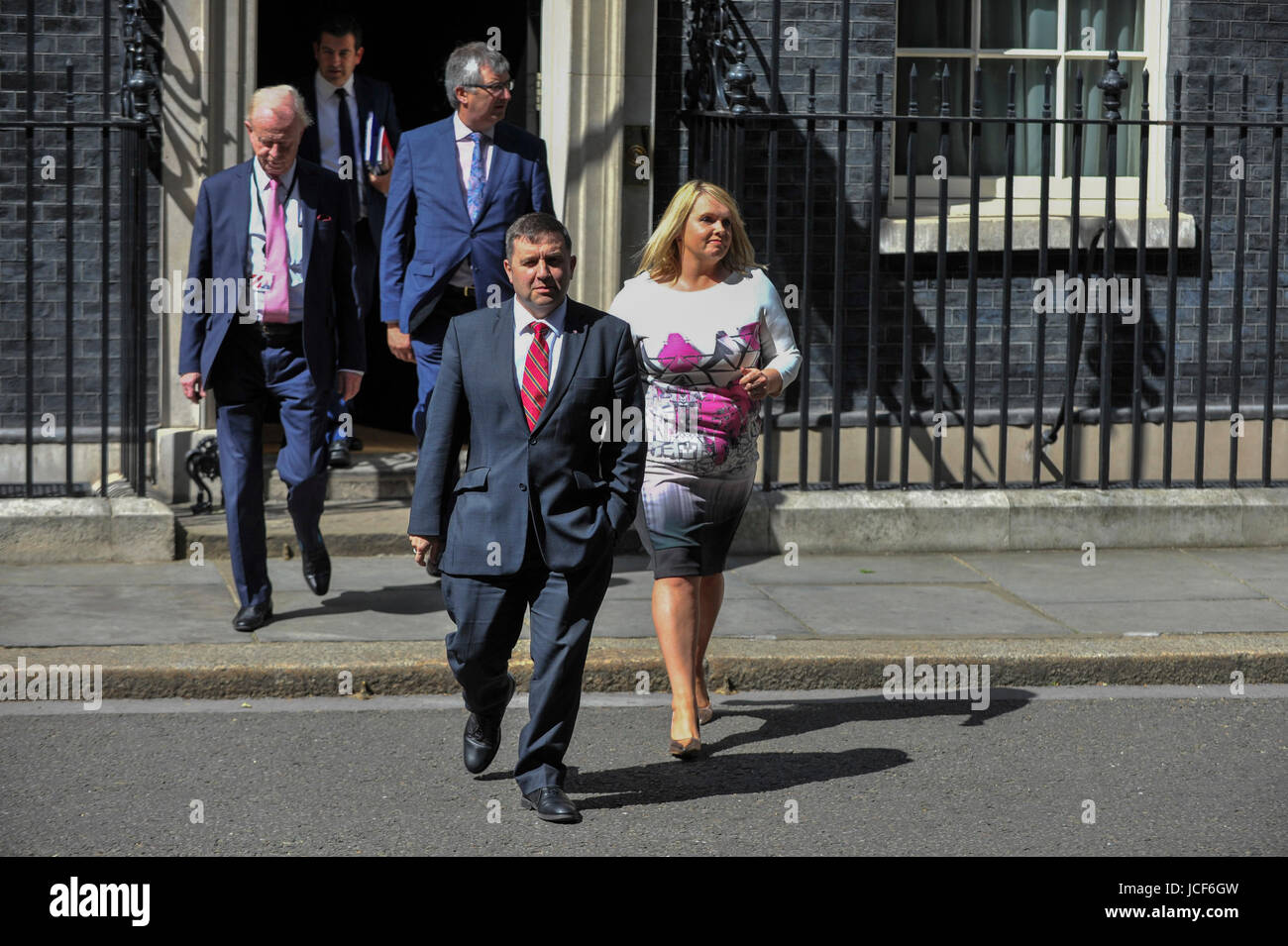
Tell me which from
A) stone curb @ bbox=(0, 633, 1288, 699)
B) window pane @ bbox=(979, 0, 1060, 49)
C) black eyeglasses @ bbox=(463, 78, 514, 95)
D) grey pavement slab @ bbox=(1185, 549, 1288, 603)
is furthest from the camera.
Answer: window pane @ bbox=(979, 0, 1060, 49)

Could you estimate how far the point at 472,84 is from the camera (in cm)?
694

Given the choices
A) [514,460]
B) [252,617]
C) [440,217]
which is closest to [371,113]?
[440,217]

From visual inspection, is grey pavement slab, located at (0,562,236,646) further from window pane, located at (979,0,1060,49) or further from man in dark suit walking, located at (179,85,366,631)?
window pane, located at (979,0,1060,49)

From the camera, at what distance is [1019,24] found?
10.0m

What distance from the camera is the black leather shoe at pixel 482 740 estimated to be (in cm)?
517

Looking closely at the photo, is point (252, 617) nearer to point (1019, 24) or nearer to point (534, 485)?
point (534, 485)

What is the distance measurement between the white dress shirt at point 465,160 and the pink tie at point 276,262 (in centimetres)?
68

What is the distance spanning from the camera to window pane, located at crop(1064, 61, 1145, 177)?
10094mm

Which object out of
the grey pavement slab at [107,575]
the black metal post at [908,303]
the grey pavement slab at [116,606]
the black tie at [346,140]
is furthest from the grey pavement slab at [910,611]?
the black tie at [346,140]

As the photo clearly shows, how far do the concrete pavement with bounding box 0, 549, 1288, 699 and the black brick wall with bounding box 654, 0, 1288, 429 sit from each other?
5.32 ft

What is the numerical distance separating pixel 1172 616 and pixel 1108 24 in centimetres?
425

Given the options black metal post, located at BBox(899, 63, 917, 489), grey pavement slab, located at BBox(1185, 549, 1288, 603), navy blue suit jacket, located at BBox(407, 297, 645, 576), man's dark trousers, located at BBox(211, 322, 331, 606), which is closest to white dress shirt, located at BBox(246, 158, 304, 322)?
man's dark trousers, located at BBox(211, 322, 331, 606)

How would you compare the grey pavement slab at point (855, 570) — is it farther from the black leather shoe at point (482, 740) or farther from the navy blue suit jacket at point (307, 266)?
the black leather shoe at point (482, 740)

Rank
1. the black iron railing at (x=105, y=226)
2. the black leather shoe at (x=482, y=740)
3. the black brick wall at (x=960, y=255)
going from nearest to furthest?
1. the black leather shoe at (x=482, y=740)
2. the black iron railing at (x=105, y=226)
3. the black brick wall at (x=960, y=255)
